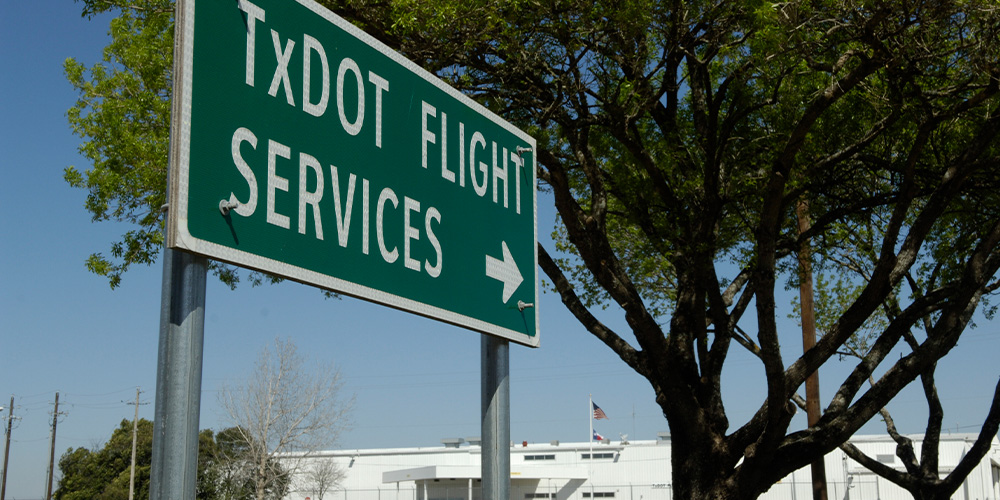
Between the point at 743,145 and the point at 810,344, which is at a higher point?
the point at 743,145

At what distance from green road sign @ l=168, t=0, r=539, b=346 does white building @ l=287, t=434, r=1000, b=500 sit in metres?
32.2

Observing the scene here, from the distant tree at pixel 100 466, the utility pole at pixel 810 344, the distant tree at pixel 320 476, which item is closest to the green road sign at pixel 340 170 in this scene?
the utility pole at pixel 810 344

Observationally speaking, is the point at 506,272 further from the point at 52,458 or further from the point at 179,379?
the point at 52,458

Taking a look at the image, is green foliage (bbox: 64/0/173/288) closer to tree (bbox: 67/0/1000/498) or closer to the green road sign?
tree (bbox: 67/0/1000/498)

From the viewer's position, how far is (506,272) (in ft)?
10.5

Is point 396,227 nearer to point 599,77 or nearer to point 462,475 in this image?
point 599,77

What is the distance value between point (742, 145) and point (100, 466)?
51482 millimetres

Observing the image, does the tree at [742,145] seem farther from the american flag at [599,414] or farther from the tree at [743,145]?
the american flag at [599,414]

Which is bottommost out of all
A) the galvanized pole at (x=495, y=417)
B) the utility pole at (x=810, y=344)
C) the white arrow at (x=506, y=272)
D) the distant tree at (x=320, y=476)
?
the distant tree at (x=320, y=476)

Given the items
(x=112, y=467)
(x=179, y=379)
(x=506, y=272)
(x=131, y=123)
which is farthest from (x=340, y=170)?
(x=112, y=467)

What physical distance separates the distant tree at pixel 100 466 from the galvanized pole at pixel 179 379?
57.0 m

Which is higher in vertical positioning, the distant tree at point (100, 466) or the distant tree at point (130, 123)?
the distant tree at point (130, 123)

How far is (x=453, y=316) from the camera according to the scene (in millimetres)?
2846

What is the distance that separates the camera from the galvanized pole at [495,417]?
9.99 feet
